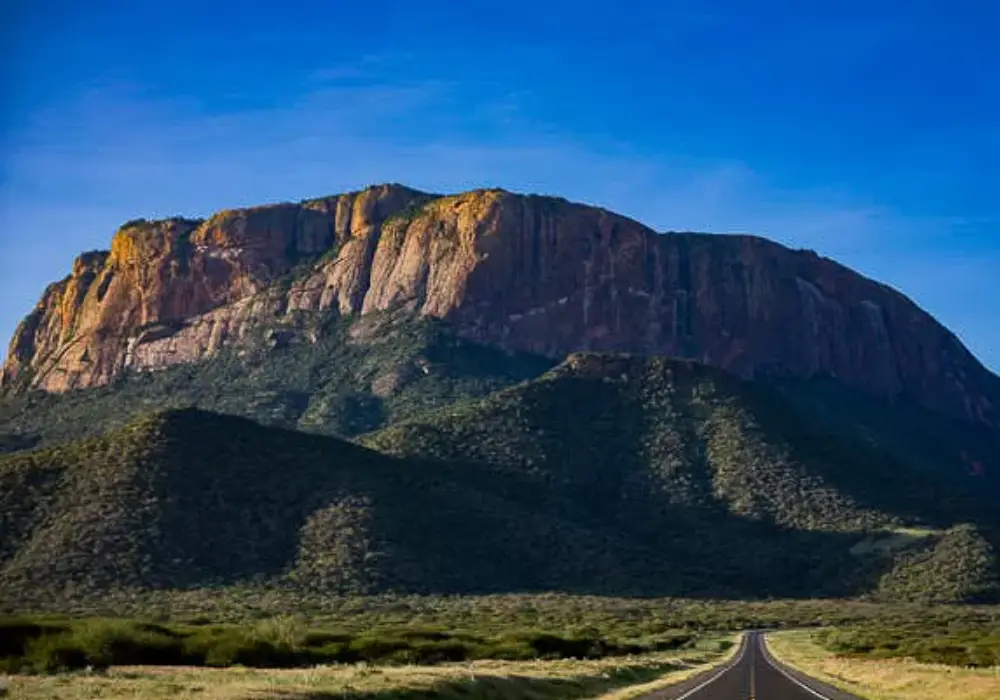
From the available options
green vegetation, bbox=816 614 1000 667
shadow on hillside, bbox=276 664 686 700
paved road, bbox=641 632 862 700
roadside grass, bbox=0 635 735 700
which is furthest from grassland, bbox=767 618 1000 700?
shadow on hillside, bbox=276 664 686 700

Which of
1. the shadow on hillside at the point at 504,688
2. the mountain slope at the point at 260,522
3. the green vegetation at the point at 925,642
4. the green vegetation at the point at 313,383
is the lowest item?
the green vegetation at the point at 925,642

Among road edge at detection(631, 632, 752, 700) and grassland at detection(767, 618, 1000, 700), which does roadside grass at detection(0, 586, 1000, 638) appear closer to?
grassland at detection(767, 618, 1000, 700)

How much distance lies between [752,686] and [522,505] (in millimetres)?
77607

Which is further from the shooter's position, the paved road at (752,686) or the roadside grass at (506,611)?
the roadside grass at (506,611)

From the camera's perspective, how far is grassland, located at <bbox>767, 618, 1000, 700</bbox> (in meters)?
34.4

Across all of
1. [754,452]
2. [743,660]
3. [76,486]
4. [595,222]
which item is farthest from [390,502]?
[595,222]

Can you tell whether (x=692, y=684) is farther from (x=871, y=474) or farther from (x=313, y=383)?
(x=313, y=383)

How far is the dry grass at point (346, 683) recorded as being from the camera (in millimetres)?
26297

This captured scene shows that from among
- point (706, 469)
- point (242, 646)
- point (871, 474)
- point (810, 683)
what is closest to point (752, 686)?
point (810, 683)

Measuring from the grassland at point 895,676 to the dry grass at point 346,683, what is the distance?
6.05 m

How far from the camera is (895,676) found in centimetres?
4156

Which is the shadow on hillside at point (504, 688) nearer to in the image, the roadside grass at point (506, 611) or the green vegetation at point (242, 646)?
the green vegetation at point (242, 646)

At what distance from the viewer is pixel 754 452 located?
127625mm

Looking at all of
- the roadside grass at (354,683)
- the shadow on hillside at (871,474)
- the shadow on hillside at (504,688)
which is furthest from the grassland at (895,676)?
the shadow on hillside at (871,474)
